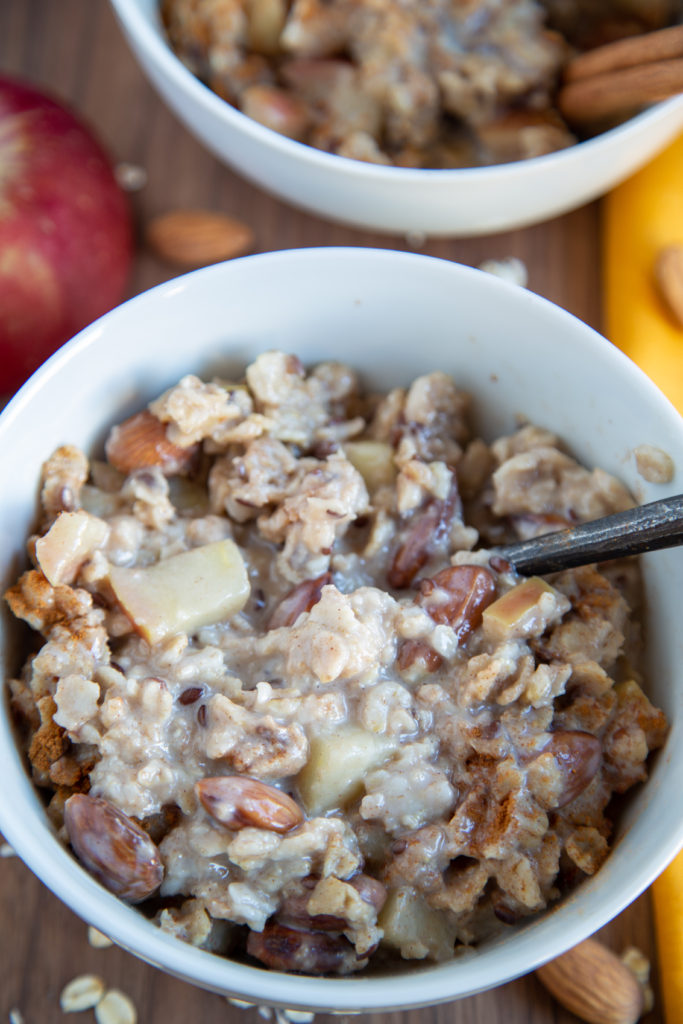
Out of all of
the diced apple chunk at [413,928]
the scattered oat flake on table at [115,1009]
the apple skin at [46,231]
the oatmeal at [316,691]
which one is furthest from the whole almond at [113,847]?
the apple skin at [46,231]

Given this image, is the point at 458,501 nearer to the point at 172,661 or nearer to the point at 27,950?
the point at 172,661

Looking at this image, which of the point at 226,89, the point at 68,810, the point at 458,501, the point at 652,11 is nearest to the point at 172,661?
the point at 68,810

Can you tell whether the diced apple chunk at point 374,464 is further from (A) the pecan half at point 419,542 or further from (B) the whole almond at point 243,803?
(B) the whole almond at point 243,803

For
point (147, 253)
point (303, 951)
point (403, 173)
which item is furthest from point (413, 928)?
point (147, 253)

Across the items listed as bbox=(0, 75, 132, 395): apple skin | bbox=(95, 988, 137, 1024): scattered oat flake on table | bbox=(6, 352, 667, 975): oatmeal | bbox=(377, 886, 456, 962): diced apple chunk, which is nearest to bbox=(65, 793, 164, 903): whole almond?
bbox=(6, 352, 667, 975): oatmeal

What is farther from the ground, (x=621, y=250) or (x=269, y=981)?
(x=621, y=250)
